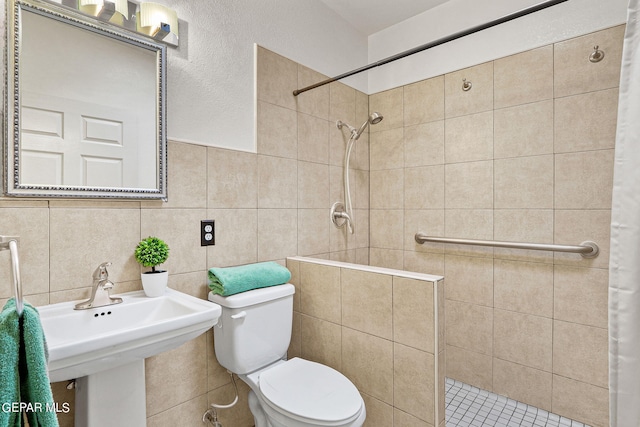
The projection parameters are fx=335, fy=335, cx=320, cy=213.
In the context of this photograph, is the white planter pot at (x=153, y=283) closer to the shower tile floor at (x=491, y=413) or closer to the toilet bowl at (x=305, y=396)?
the toilet bowl at (x=305, y=396)

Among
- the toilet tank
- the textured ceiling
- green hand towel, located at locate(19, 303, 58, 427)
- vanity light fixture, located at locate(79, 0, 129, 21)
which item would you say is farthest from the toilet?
the textured ceiling

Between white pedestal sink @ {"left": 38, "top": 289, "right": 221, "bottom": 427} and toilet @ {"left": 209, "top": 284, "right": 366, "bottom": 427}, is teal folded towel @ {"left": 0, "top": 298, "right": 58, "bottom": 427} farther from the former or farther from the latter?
toilet @ {"left": 209, "top": 284, "right": 366, "bottom": 427}

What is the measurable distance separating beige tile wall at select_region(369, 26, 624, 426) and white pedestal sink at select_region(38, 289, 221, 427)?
1638 mm

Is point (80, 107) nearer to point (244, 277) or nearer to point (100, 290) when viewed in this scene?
point (100, 290)

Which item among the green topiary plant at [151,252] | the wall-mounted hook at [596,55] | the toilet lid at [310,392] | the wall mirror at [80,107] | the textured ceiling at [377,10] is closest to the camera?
the wall mirror at [80,107]

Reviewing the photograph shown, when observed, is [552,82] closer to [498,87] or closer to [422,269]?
[498,87]

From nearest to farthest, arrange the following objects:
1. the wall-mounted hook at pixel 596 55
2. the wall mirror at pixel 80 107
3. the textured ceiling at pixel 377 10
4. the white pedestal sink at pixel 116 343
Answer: the white pedestal sink at pixel 116 343 < the wall mirror at pixel 80 107 < the wall-mounted hook at pixel 596 55 < the textured ceiling at pixel 377 10

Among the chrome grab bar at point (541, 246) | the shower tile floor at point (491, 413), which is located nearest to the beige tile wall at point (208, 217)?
the chrome grab bar at point (541, 246)

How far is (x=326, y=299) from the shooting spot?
176 centimetres

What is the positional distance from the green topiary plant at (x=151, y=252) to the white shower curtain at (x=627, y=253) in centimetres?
143

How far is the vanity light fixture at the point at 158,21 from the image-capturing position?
1.38m

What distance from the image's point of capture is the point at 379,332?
1541 millimetres

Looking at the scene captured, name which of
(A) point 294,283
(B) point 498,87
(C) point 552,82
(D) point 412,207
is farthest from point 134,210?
(C) point 552,82

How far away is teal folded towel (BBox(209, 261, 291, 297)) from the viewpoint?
4.91 ft
